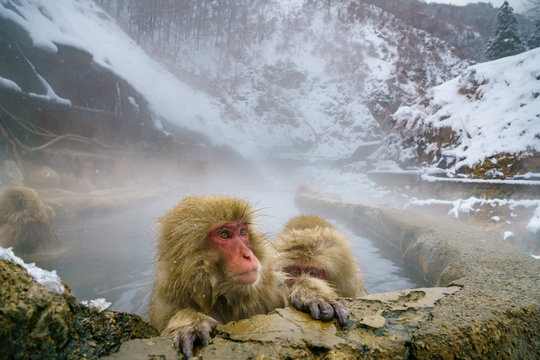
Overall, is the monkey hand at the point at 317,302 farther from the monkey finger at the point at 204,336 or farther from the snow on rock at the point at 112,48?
the snow on rock at the point at 112,48

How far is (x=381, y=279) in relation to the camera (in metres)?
3.59

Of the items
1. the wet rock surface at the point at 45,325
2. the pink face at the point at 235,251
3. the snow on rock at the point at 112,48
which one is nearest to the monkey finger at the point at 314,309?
the pink face at the point at 235,251

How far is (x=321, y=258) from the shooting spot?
184cm

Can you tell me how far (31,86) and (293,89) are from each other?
1661 centimetres

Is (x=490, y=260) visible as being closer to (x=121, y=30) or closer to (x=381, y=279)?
(x=381, y=279)

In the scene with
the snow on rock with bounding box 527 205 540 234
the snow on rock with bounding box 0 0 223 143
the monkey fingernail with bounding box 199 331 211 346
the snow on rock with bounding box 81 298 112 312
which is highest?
the snow on rock with bounding box 0 0 223 143

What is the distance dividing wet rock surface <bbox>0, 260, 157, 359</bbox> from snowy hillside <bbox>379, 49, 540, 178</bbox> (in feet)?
20.0

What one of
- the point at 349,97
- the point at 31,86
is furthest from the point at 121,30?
the point at 349,97

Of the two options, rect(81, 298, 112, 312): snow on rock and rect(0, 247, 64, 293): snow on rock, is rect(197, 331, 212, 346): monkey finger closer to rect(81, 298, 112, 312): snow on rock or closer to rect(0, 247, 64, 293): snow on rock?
rect(81, 298, 112, 312): snow on rock

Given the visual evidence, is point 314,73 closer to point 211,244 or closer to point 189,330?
point 211,244

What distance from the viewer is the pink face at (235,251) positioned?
4.13ft

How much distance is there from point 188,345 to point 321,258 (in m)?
1.11

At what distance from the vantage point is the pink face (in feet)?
4.13

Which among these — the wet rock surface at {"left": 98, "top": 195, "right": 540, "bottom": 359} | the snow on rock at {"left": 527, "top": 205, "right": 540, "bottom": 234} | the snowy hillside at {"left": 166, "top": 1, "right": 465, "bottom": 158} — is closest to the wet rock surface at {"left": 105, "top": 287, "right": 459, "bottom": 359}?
the wet rock surface at {"left": 98, "top": 195, "right": 540, "bottom": 359}
